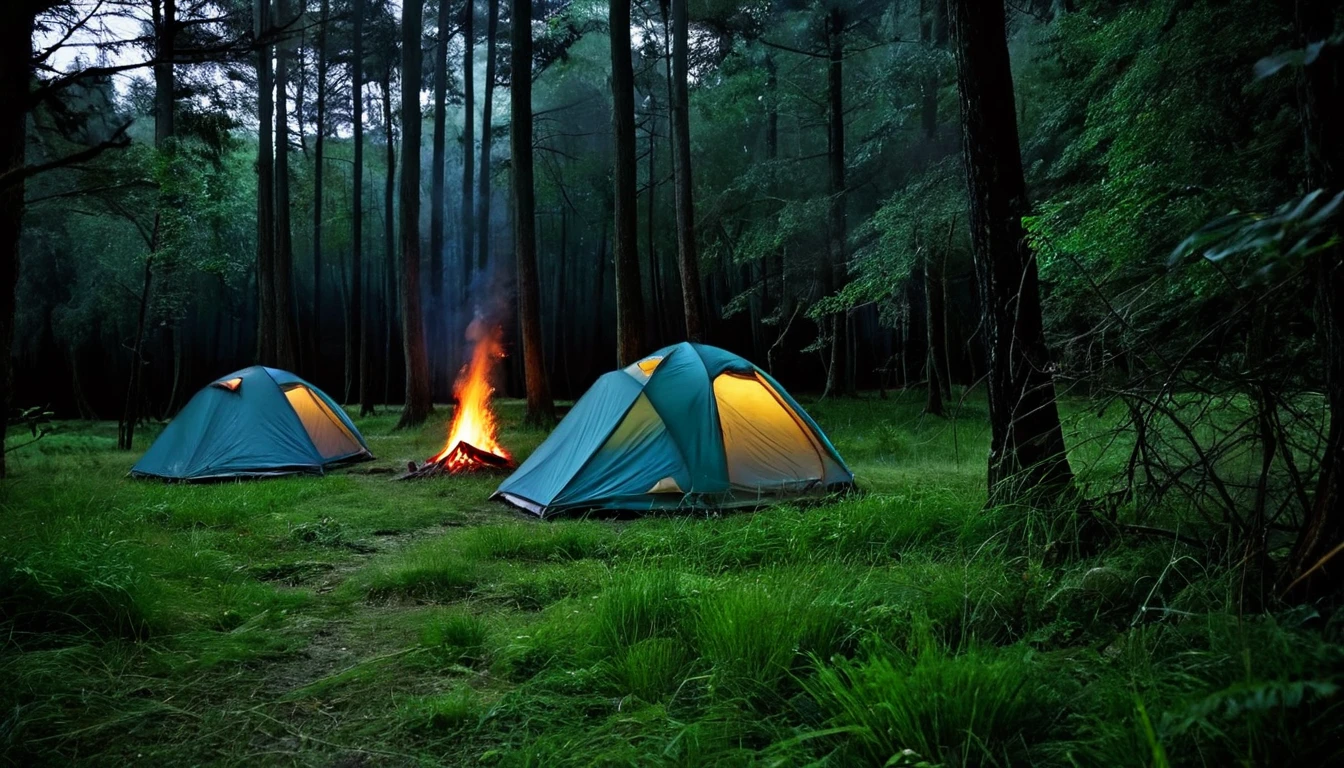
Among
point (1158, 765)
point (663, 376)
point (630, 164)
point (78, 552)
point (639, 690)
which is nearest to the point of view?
point (1158, 765)

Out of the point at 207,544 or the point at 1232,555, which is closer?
the point at 1232,555

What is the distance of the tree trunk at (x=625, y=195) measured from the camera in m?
11.0

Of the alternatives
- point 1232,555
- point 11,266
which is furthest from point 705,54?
point 1232,555

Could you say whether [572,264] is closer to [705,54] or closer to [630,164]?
[705,54]

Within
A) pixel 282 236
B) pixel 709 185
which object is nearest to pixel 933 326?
pixel 709 185

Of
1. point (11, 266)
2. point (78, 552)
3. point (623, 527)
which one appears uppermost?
point (11, 266)

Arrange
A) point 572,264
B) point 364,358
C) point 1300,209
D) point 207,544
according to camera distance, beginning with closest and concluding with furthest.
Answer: point 1300,209 < point 207,544 < point 364,358 < point 572,264

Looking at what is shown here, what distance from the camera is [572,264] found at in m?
27.1

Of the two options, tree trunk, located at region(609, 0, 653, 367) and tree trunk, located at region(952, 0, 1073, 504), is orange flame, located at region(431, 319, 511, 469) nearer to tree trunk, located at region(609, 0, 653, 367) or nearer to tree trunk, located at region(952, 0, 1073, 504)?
tree trunk, located at region(609, 0, 653, 367)

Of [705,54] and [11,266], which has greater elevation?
[705,54]

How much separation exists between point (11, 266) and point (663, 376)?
5393mm

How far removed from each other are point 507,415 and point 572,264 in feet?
44.1

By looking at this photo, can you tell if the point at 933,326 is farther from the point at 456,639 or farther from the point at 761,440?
the point at 456,639

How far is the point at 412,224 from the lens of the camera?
14.2 m
